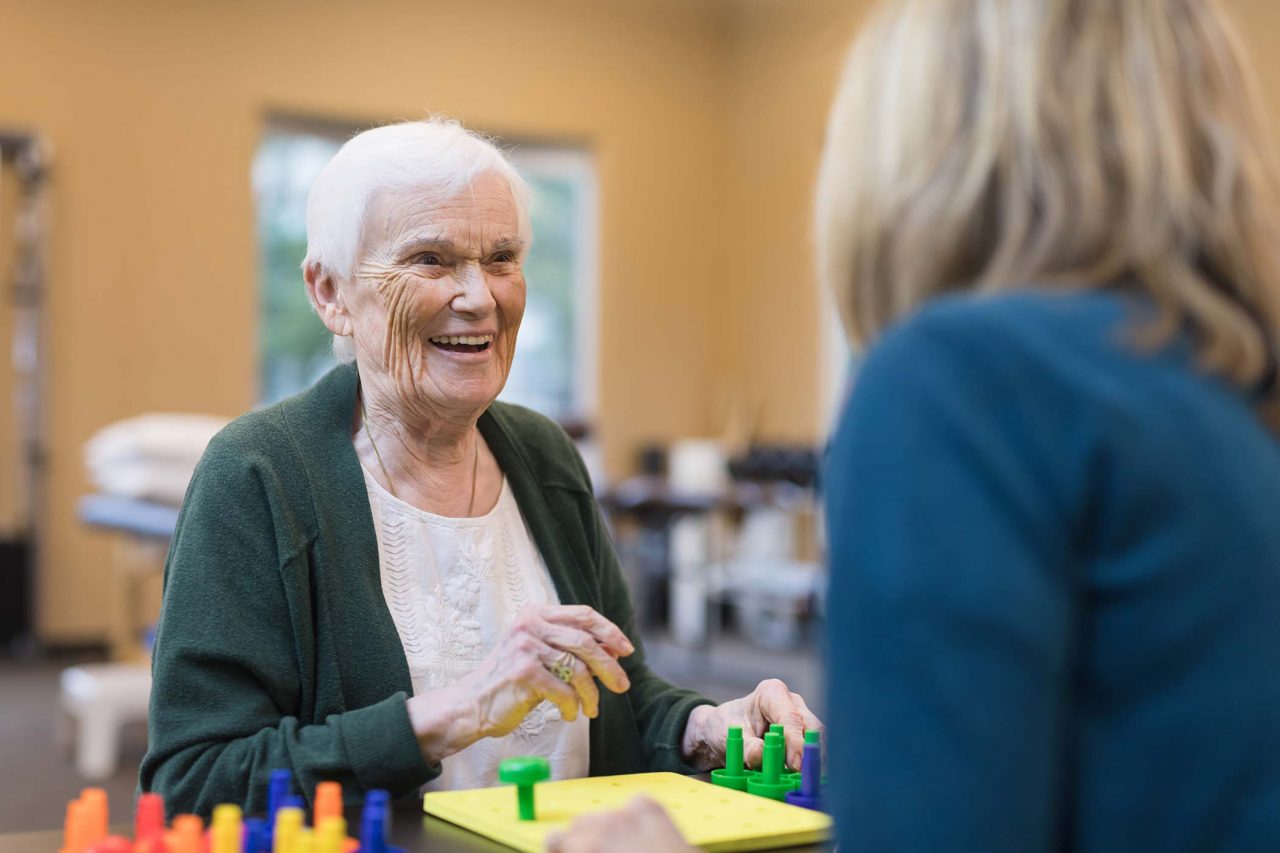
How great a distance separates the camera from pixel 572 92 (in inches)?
303

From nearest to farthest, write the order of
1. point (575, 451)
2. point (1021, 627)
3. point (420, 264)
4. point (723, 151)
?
point (1021, 627), point (420, 264), point (575, 451), point (723, 151)

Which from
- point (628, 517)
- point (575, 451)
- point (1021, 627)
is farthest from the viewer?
point (628, 517)

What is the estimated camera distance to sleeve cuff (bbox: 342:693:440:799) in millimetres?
1158

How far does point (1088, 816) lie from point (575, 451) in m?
1.05

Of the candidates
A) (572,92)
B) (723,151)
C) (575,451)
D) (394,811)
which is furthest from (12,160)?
(394,811)

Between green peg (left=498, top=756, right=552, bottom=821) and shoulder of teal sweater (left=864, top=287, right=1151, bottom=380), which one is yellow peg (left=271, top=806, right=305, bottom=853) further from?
shoulder of teal sweater (left=864, top=287, right=1151, bottom=380)

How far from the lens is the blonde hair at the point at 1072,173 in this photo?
0.69 m

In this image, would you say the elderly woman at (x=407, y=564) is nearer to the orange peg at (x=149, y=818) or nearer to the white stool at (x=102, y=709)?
the orange peg at (x=149, y=818)

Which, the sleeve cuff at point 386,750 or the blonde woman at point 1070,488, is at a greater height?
the blonde woman at point 1070,488

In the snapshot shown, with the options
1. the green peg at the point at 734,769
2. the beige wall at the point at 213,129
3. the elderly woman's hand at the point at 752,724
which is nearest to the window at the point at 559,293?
the beige wall at the point at 213,129

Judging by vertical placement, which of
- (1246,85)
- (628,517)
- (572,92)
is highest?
(572,92)

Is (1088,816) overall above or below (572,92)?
below

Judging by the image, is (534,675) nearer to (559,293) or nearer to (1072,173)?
(1072,173)

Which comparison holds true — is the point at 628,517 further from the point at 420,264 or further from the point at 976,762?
the point at 976,762
